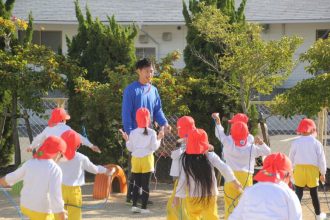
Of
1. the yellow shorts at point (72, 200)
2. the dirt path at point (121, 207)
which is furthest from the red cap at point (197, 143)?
the dirt path at point (121, 207)

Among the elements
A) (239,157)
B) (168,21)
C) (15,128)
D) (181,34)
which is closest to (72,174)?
(239,157)

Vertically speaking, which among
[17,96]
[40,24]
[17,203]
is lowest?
[17,203]

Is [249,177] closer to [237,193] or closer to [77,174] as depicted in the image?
[237,193]

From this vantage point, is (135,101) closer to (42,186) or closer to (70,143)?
(70,143)

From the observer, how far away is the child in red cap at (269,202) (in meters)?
4.58

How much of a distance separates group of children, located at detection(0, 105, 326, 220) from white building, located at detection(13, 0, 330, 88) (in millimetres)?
11758

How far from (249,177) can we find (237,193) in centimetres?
31

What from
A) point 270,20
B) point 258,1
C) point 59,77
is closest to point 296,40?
Result: point 59,77

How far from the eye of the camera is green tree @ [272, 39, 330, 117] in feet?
30.7

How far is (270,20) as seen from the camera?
64.3 ft

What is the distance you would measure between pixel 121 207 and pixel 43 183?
330 centimetres

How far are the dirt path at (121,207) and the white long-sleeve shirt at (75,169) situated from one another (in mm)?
1586

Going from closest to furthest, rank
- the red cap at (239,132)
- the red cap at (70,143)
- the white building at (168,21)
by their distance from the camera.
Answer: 1. the red cap at (70,143)
2. the red cap at (239,132)
3. the white building at (168,21)

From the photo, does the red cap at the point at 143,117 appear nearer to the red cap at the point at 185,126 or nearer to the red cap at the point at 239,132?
the red cap at the point at 185,126
